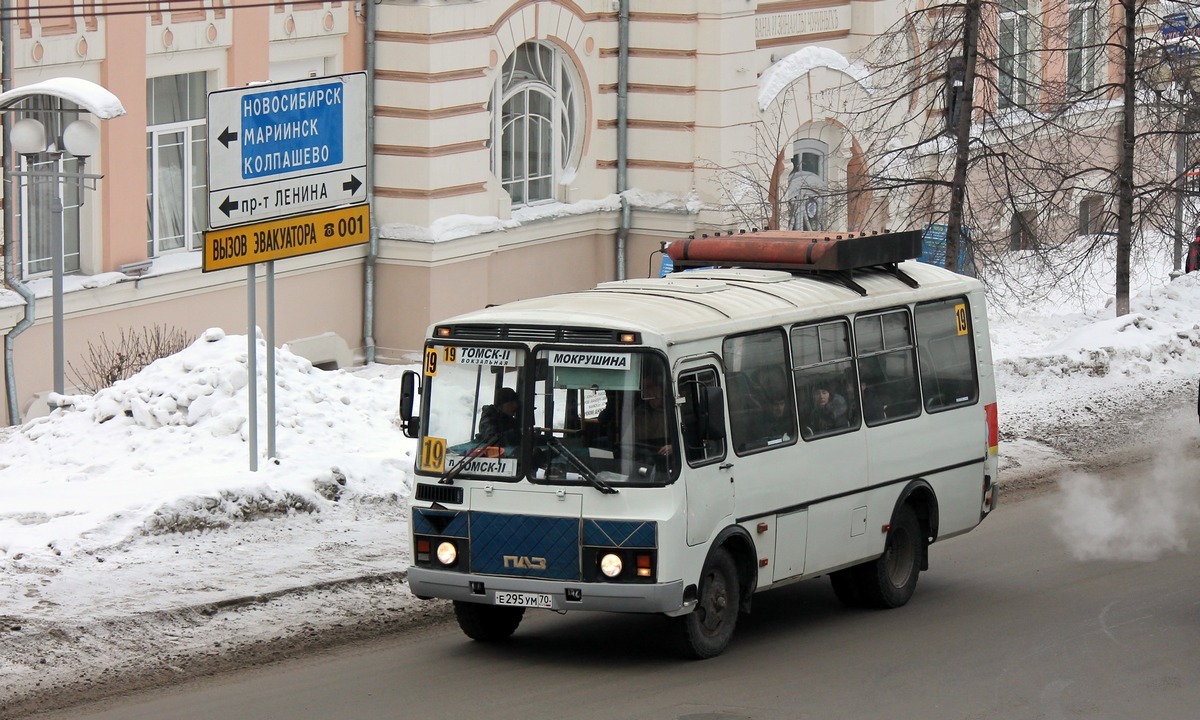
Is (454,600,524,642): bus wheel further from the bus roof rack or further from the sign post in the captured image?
the sign post

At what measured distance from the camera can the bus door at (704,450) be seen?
1143 centimetres

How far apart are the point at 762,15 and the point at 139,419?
53.5ft

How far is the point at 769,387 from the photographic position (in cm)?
1236

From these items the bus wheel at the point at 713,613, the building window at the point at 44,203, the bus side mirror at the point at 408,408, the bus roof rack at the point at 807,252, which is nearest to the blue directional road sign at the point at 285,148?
the bus roof rack at the point at 807,252

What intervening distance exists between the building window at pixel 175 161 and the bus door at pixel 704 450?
12.3 meters

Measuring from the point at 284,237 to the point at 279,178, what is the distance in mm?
471

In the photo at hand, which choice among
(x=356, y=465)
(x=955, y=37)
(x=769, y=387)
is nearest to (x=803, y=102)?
(x=955, y=37)

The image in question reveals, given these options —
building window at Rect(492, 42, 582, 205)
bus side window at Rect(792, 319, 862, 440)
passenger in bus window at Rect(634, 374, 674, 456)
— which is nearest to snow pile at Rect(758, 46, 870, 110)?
building window at Rect(492, 42, 582, 205)

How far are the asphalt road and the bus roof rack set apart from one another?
96.4 inches

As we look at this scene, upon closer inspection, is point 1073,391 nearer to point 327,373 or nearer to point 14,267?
point 327,373

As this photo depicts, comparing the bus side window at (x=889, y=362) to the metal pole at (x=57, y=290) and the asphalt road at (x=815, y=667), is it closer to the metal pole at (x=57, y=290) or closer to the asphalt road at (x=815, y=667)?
the asphalt road at (x=815, y=667)

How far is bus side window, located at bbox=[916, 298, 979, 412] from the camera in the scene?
551 inches

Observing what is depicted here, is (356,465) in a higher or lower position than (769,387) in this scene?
lower

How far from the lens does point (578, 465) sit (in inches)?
446
